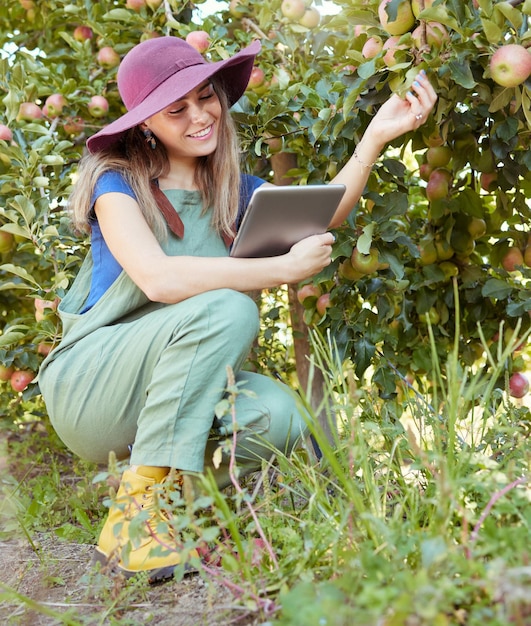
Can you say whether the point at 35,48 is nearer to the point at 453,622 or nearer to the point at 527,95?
the point at 527,95

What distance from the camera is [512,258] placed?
227cm

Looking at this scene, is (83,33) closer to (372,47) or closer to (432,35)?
(372,47)

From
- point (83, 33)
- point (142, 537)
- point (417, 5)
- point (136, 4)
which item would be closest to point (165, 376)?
point (142, 537)

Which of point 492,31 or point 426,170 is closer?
point 492,31

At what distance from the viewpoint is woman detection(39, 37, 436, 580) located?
1.54 m

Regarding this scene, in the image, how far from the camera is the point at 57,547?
1.86 m

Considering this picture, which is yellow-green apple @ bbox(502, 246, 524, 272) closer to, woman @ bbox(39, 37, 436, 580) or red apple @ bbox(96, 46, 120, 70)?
woman @ bbox(39, 37, 436, 580)

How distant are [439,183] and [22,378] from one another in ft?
4.32

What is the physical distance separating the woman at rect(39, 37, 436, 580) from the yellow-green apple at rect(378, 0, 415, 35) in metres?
0.11

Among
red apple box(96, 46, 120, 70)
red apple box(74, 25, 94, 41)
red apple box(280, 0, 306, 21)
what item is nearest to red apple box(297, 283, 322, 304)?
red apple box(280, 0, 306, 21)

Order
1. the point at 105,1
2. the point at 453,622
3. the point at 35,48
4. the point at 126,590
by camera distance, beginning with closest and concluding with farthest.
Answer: the point at 453,622 < the point at 126,590 < the point at 105,1 < the point at 35,48

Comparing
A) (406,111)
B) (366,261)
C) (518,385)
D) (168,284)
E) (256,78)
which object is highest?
(256,78)

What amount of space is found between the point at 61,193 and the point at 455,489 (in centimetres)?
155

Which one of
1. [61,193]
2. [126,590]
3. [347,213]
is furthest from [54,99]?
[126,590]
